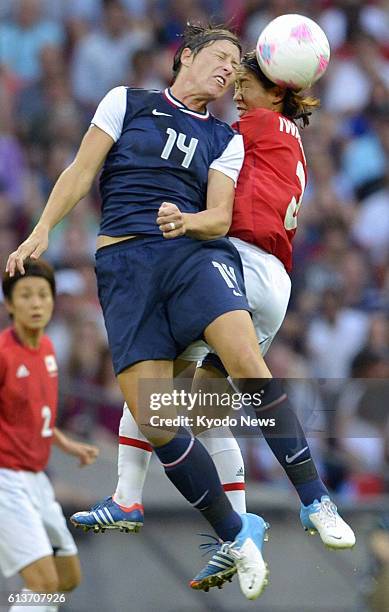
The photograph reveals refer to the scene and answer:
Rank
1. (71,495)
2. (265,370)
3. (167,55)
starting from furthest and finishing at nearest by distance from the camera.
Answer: (167,55) < (71,495) < (265,370)

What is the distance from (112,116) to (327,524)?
6.38ft

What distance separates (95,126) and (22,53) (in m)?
7.05

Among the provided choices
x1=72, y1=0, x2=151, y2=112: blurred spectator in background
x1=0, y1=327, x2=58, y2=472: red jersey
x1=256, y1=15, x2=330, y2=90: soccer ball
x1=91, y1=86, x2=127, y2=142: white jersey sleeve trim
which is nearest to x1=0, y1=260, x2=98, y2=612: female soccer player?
x1=0, y1=327, x2=58, y2=472: red jersey

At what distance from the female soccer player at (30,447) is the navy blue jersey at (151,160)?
161 cm

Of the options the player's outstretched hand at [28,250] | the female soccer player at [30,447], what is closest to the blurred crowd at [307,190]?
the female soccer player at [30,447]

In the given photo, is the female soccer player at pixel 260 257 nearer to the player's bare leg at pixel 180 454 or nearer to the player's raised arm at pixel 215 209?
the player's raised arm at pixel 215 209

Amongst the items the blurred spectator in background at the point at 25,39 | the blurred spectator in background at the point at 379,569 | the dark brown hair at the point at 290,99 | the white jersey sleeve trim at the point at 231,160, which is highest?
the dark brown hair at the point at 290,99

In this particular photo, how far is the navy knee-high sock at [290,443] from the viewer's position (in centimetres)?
584

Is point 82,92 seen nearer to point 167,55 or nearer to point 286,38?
point 167,55

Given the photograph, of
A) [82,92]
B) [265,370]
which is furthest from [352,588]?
[82,92]

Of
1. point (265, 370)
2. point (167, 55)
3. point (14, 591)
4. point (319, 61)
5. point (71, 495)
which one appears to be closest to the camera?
point (265, 370)

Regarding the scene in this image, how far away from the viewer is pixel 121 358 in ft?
19.4

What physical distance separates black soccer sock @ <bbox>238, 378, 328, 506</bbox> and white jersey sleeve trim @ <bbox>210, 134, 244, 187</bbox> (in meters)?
0.92

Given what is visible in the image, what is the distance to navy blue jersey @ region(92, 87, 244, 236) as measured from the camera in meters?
5.96
